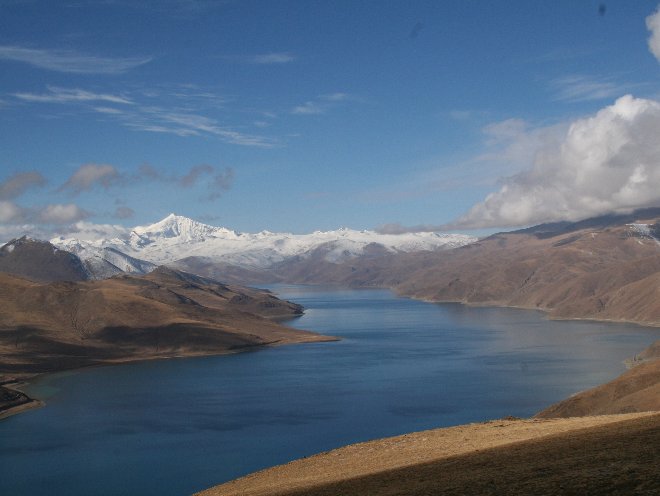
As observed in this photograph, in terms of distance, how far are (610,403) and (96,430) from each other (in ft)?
242

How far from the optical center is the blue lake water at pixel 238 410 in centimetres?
8775

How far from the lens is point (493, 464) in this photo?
31.2m

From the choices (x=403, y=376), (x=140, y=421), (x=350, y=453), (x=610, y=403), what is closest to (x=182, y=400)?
(x=140, y=421)

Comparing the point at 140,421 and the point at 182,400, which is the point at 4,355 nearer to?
the point at 182,400

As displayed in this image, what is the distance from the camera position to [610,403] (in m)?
96.6

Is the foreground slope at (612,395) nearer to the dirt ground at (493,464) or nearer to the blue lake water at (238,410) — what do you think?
the blue lake water at (238,410)

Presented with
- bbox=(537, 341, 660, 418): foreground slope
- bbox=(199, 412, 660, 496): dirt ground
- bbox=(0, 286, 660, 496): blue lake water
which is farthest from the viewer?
bbox=(537, 341, 660, 418): foreground slope

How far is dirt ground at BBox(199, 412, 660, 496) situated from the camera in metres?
24.5

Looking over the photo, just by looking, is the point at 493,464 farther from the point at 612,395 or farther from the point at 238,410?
the point at 238,410

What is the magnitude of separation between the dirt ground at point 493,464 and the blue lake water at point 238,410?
131 feet

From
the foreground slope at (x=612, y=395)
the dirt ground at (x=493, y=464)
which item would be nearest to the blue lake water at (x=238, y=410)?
the foreground slope at (x=612, y=395)

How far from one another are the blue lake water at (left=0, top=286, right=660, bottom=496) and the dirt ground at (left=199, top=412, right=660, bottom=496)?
39867 millimetres

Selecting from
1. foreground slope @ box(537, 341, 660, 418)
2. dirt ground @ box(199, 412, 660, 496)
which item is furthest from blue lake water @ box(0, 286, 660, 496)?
dirt ground @ box(199, 412, 660, 496)

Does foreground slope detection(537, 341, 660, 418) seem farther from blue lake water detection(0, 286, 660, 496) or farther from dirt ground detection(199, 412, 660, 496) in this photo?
dirt ground detection(199, 412, 660, 496)
